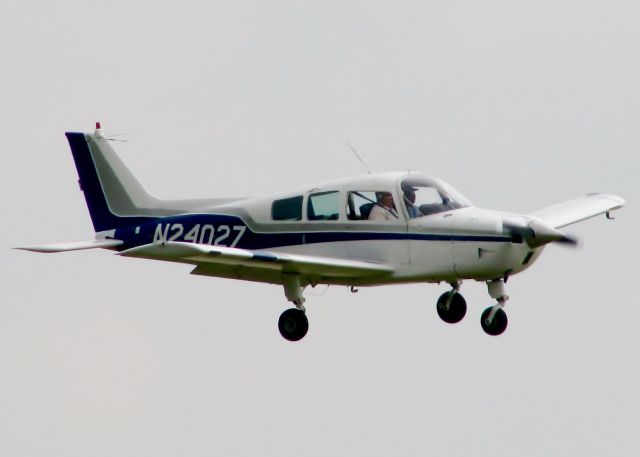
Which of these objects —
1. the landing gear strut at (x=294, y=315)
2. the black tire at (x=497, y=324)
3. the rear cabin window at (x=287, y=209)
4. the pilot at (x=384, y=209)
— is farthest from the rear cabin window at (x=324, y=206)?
the black tire at (x=497, y=324)

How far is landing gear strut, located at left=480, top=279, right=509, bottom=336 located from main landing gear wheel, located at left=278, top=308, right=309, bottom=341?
2.96 meters

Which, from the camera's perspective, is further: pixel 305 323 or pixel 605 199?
pixel 605 199

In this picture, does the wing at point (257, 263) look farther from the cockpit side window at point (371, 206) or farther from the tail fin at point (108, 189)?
the tail fin at point (108, 189)

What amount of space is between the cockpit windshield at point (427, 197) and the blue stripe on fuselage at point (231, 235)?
1.63 ft

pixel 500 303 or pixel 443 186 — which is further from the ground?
pixel 443 186

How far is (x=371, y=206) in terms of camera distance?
99.6 feet

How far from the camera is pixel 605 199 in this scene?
35438mm

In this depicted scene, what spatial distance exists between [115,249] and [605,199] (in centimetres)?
938

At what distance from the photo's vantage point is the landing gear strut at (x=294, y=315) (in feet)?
101

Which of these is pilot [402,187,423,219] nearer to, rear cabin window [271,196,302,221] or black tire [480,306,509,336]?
rear cabin window [271,196,302,221]

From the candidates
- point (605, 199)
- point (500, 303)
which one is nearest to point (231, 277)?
point (500, 303)

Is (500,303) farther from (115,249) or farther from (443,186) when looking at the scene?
(115,249)

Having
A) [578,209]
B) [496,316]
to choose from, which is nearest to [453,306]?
[496,316]

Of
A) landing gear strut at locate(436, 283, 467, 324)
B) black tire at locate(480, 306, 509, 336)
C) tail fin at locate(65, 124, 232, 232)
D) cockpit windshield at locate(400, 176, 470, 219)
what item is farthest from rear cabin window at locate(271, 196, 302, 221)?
black tire at locate(480, 306, 509, 336)
